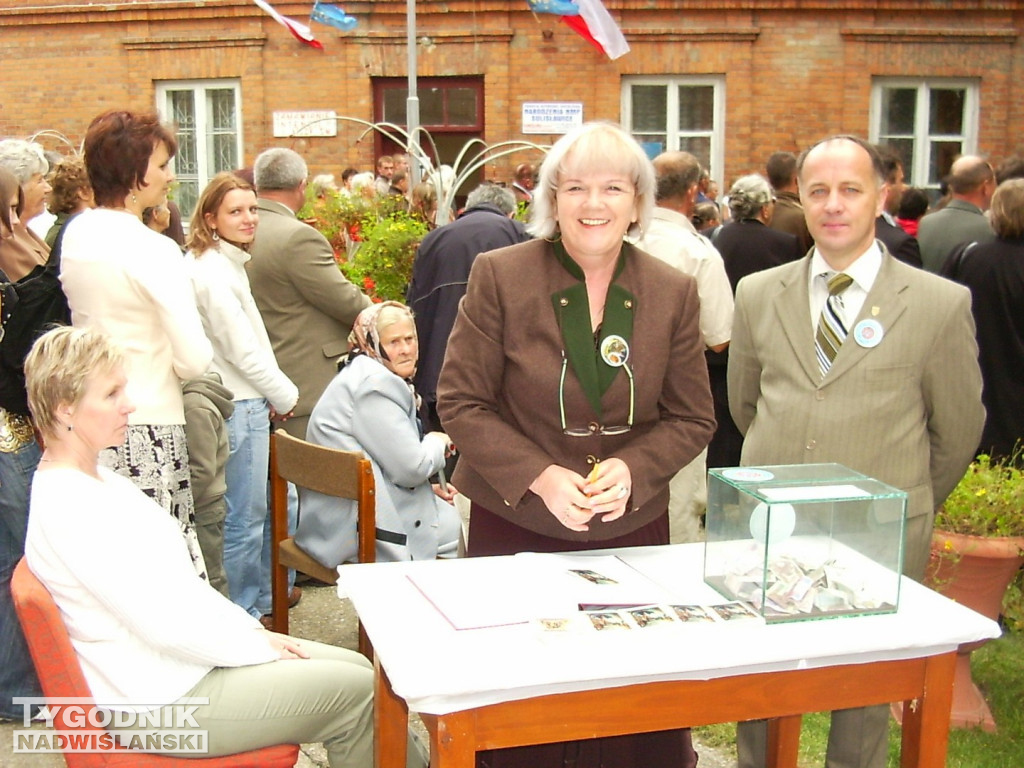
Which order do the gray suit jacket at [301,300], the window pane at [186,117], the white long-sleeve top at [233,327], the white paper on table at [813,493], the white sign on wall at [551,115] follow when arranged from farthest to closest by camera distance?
the window pane at [186,117] → the white sign on wall at [551,115] → the gray suit jacket at [301,300] → the white long-sleeve top at [233,327] → the white paper on table at [813,493]

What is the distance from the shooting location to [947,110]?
41.0 feet

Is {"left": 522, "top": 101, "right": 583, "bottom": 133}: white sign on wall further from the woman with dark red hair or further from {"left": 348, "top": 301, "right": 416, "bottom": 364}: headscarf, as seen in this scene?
the woman with dark red hair

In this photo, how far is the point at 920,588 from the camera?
234cm

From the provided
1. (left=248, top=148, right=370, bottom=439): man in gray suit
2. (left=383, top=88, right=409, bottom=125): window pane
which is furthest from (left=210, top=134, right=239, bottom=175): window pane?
(left=248, top=148, right=370, bottom=439): man in gray suit

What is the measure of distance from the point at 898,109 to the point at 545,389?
11.3m

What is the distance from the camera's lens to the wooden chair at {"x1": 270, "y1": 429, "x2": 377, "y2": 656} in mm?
3354

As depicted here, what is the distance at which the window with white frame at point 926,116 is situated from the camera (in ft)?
40.6

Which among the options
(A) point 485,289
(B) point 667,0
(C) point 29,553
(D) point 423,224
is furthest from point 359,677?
(B) point 667,0

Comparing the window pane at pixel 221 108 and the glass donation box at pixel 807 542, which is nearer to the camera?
the glass donation box at pixel 807 542

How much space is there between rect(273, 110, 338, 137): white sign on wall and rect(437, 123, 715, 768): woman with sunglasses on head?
34.2 feet

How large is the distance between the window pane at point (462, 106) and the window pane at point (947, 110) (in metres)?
5.10

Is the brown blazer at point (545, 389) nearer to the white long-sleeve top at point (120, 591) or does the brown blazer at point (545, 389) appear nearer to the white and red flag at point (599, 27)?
the white long-sleeve top at point (120, 591)

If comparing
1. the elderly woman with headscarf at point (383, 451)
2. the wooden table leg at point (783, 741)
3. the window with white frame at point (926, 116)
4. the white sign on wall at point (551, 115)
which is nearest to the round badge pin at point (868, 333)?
the wooden table leg at point (783, 741)

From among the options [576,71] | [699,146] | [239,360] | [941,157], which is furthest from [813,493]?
[941,157]
